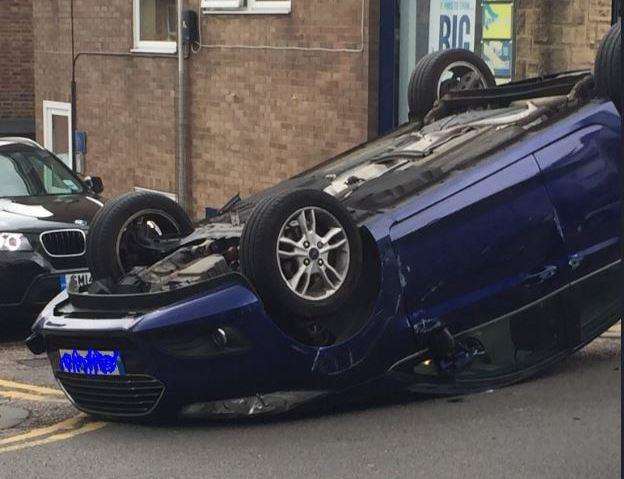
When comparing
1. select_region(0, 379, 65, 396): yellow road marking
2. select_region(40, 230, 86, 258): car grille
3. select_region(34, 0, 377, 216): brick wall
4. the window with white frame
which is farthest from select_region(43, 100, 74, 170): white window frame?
select_region(0, 379, 65, 396): yellow road marking

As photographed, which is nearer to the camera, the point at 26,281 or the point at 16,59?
the point at 26,281

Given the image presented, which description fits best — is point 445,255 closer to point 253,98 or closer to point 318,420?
point 318,420

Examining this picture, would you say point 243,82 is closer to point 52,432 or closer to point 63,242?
point 63,242

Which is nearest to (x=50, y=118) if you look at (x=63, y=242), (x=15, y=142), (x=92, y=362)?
(x=15, y=142)

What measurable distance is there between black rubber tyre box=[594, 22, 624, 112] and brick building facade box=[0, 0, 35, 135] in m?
22.8

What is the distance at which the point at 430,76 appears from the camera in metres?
10.5

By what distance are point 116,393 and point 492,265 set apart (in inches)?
82.2

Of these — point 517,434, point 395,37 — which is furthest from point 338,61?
point 517,434

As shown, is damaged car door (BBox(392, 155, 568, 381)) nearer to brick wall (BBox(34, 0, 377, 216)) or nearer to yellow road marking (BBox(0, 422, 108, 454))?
yellow road marking (BBox(0, 422, 108, 454))

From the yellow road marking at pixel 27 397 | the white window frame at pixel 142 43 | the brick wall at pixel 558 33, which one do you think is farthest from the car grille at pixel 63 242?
the white window frame at pixel 142 43

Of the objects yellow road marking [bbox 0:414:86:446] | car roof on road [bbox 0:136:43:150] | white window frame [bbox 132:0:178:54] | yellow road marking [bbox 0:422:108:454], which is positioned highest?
white window frame [bbox 132:0:178:54]

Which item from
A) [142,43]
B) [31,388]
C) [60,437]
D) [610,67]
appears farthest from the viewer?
[142,43]

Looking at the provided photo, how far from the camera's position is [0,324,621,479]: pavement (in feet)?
23.9

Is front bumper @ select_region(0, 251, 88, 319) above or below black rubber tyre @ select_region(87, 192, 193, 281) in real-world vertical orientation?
below
